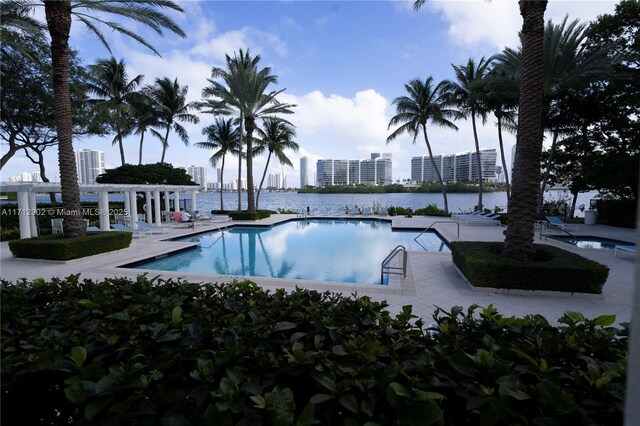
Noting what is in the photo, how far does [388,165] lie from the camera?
9369 cm

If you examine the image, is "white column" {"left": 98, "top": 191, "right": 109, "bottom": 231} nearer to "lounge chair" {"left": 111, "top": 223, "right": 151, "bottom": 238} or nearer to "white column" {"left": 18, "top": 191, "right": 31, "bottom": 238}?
"lounge chair" {"left": 111, "top": 223, "right": 151, "bottom": 238}

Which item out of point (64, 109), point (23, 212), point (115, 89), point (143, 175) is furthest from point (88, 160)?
point (64, 109)

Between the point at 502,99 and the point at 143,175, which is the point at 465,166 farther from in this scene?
the point at 143,175

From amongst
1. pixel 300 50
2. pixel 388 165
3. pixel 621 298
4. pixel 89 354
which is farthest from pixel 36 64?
pixel 388 165

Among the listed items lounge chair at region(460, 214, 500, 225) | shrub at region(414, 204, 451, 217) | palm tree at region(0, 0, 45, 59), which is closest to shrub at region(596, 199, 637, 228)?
lounge chair at region(460, 214, 500, 225)

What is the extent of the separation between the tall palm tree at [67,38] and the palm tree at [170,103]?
1841 centimetres

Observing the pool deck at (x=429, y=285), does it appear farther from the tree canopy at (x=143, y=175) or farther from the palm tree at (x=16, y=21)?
the tree canopy at (x=143, y=175)

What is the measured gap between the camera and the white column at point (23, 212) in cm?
1181

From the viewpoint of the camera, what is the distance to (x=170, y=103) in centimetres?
2859

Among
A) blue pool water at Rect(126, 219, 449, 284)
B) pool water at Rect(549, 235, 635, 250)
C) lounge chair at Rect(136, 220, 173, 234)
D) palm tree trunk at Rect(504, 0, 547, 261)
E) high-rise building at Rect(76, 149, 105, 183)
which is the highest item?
high-rise building at Rect(76, 149, 105, 183)

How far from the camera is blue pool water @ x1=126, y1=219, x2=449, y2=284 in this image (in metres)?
9.88

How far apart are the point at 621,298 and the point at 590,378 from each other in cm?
692

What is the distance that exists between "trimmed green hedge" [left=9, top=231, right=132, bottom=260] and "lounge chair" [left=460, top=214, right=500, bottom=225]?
17900 millimetres

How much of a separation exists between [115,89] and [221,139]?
924 cm
